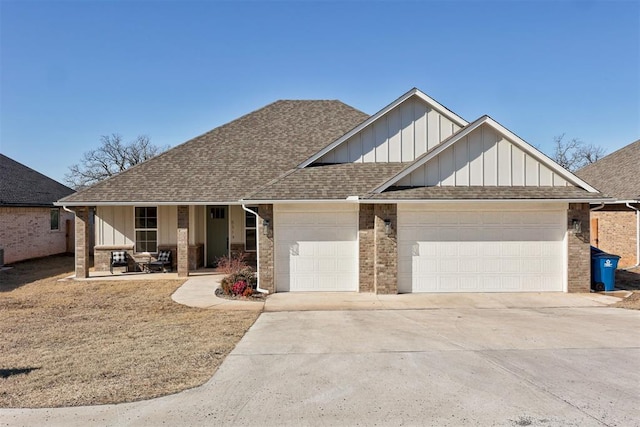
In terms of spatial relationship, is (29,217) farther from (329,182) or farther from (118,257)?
(329,182)

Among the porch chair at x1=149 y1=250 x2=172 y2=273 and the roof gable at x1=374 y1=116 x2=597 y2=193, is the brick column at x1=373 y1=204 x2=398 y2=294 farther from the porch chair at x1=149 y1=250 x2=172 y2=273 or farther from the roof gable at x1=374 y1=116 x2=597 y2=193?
the porch chair at x1=149 y1=250 x2=172 y2=273

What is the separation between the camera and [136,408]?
461 centimetres

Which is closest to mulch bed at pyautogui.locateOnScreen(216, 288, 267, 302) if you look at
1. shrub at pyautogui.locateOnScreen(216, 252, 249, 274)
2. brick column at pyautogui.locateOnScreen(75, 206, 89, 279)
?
shrub at pyautogui.locateOnScreen(216, 252, 249, 274)

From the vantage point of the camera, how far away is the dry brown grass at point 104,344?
5109mm

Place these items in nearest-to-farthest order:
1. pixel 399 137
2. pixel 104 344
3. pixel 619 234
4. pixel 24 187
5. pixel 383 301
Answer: pixel 104 344
pixel 383 301
pixel 399 137
pixel 619 234
pixel 24 187

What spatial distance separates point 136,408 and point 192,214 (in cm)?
1126

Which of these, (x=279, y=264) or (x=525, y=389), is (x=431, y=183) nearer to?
(x=279, y=264)

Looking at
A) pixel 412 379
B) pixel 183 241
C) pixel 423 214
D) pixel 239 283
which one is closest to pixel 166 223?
pixel 183 241

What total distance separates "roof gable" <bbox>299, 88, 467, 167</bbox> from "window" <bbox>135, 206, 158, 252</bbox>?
694 cm

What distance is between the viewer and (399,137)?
12.8m

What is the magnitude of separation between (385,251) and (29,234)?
61.6ft

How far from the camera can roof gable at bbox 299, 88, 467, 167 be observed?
41.9ft

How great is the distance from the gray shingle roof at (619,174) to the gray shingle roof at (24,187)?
2748 cm

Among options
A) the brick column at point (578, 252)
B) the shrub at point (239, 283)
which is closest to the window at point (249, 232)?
the shrub at point (239, 283)
